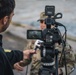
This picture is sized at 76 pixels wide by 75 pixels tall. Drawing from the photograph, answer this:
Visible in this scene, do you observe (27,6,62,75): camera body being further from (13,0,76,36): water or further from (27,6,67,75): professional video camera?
(13,0,76,36): water

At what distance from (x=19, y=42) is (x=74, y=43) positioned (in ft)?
2.20

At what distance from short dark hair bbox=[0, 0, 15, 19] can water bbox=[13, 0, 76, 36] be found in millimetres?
2131

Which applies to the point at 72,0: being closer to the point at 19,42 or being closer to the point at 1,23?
the point at 19,42

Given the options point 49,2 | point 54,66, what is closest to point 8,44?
point 49,2

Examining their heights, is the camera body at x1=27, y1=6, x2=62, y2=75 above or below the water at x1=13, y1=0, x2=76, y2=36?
above

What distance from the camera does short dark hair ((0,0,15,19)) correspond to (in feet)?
5.86

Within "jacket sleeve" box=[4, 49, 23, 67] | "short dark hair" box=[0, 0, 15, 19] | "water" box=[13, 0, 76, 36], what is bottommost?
"water" box=[13, 0, 76, 36]

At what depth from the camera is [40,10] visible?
406 centimetres

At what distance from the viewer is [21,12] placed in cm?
414

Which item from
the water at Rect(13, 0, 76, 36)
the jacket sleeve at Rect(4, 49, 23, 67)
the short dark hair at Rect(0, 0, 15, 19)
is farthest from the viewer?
the water at Rect(13, 0, 76, 36)

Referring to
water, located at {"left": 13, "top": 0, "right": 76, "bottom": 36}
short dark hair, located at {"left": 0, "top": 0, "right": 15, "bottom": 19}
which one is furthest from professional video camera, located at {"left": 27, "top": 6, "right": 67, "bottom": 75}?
A: water, located at {"left": 13, "top": 0, "right": 76, "bottom": 36}

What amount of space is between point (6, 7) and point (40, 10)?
227cm

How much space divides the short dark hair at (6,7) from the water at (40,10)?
2.13 meters

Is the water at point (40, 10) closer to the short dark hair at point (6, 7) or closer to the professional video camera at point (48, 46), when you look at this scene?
the professional video camera at point (48, 46)
